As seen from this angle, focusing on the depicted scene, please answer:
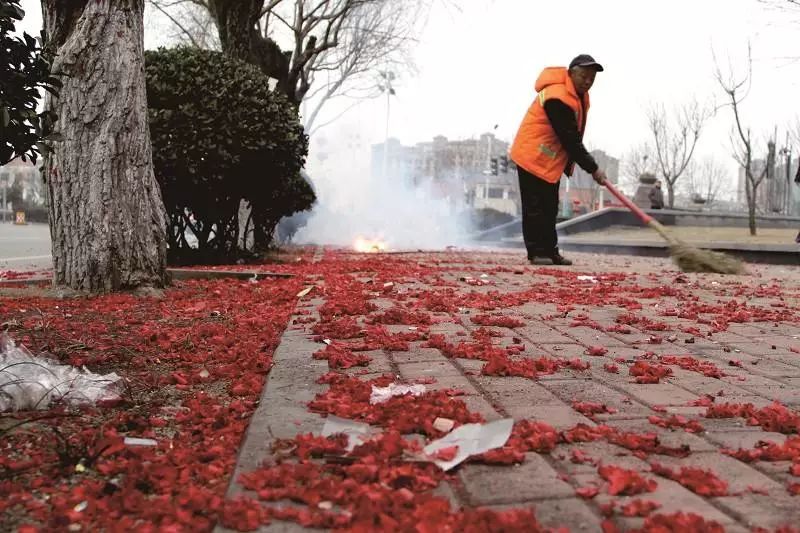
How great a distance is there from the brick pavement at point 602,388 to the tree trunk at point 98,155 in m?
1.45

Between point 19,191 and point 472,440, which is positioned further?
point 19,191

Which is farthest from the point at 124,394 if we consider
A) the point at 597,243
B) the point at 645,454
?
the point at 597,243

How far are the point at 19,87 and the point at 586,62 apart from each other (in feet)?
22.5

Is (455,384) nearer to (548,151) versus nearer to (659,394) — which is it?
(659,394)

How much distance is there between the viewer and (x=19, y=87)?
2514mm

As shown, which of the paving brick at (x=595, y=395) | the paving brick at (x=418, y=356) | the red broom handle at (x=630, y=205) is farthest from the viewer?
the red broom handle at (x=630, y=205)

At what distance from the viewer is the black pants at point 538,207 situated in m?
8.84

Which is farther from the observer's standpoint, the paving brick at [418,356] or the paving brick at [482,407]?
the paving brick at [418,356]

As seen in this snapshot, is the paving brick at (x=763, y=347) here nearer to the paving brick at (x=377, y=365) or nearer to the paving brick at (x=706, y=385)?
the paving brick at (x=706, y=385)

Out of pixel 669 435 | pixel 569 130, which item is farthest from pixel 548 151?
pixel 669 435

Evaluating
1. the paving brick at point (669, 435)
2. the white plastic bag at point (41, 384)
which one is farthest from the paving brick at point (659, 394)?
the white plastic bag at point (41, 384)

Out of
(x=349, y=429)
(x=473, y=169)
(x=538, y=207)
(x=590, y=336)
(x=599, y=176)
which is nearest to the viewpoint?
(x=349, y=429)

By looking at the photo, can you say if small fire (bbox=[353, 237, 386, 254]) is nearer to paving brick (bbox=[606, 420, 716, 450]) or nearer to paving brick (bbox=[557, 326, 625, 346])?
paving brick (bbox=[557, 326, 625, 346])

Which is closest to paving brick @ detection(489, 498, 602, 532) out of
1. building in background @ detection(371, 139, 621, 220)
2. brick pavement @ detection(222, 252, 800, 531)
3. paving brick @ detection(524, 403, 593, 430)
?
brick pavement @ detection(222, 252, 800, 531)
